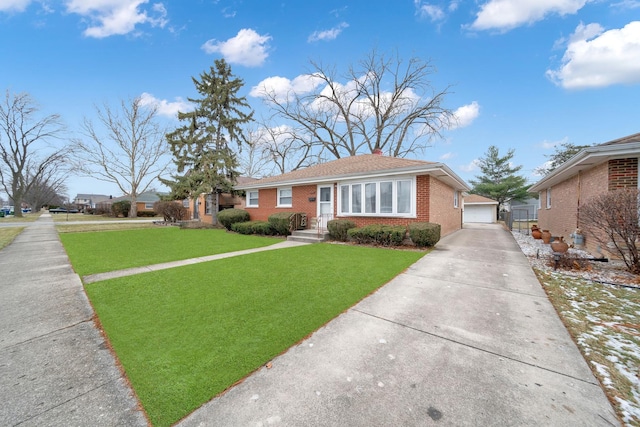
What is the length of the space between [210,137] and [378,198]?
1420 cm

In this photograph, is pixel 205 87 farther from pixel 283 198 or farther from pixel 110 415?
pixel 110 415

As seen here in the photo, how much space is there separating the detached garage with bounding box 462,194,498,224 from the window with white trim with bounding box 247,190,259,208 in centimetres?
2132

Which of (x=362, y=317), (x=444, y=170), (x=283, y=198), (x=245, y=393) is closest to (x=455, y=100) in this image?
(x=444, y=170)

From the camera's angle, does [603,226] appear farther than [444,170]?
No

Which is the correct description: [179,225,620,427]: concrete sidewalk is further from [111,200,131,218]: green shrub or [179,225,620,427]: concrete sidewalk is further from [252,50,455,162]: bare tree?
[111,200,131,218]: green shrub

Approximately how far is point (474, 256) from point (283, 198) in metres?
10.1

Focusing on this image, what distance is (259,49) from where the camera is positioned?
14.8 metres

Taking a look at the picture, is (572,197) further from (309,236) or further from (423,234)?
(309,236)

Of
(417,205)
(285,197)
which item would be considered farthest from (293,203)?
(417,205)

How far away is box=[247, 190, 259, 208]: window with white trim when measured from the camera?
650 inches

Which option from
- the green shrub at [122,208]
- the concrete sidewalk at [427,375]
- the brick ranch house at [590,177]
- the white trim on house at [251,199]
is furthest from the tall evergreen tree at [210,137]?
the green shrub at [122,208]

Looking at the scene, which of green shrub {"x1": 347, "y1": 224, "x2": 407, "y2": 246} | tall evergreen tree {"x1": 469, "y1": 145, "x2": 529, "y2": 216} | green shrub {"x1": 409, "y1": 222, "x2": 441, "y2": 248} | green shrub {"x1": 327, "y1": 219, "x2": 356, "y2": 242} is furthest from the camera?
tall evergreen tree {"x1": 469, "y1": 145, "x2": 529, "y2": 216}

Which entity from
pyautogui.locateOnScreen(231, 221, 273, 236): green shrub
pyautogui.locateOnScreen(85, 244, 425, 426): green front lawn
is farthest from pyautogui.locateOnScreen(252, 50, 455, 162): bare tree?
pyautogui.locateOnScreen(85, 244, 425, 426): green front lawn

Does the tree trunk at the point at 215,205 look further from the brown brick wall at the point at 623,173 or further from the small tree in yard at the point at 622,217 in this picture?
the brown brick wall at the point at 623,173
